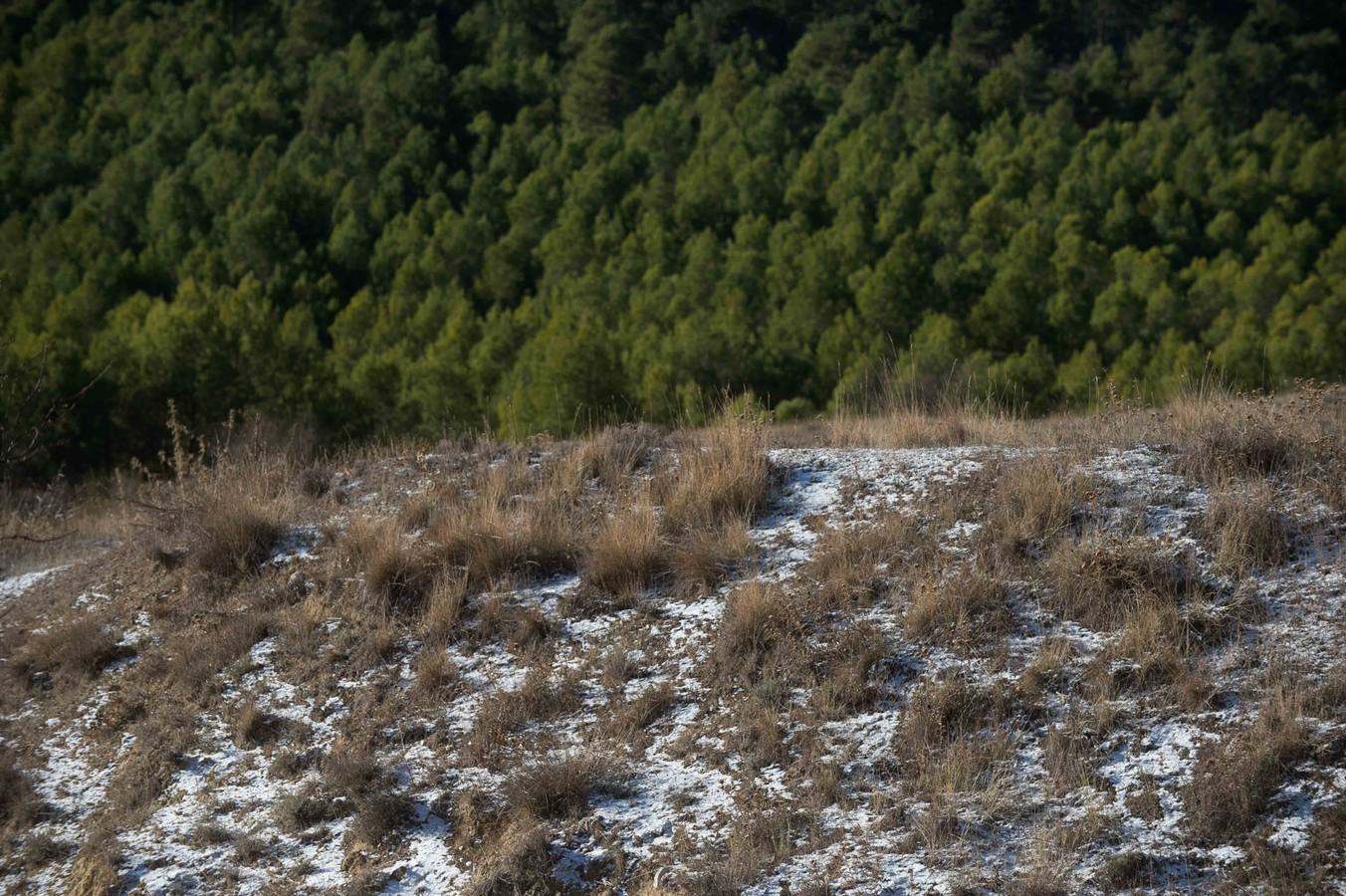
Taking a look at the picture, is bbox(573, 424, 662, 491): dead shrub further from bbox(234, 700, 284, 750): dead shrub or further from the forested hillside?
the forested hillside

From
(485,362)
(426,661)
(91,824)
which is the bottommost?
(485,362)

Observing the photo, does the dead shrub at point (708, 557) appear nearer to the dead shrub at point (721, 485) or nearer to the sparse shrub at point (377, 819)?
the dead shrub at point (721, 485)

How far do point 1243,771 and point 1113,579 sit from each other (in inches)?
40.6

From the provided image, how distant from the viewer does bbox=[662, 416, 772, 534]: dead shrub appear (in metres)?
5.59

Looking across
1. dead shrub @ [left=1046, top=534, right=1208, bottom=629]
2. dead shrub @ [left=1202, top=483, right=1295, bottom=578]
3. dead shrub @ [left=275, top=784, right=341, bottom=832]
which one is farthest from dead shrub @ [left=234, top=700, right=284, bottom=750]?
dead shrub @ [left=1202, top=483, right=1295, bottom=578]

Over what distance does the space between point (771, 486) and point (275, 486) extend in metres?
2.71

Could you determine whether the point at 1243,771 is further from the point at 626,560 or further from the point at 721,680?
the point at 626,560

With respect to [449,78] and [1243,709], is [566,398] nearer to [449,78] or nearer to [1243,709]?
[1243,709]

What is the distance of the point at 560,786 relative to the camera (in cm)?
416

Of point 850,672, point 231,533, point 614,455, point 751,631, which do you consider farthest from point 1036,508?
point 231,533

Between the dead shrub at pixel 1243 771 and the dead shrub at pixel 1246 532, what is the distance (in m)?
0.82

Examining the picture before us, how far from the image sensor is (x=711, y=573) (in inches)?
206

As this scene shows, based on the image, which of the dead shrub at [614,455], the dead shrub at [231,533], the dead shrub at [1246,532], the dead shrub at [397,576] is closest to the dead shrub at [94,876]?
the dead shrub at [397,576]

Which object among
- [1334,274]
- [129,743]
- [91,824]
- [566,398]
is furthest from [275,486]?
[1334,274]
